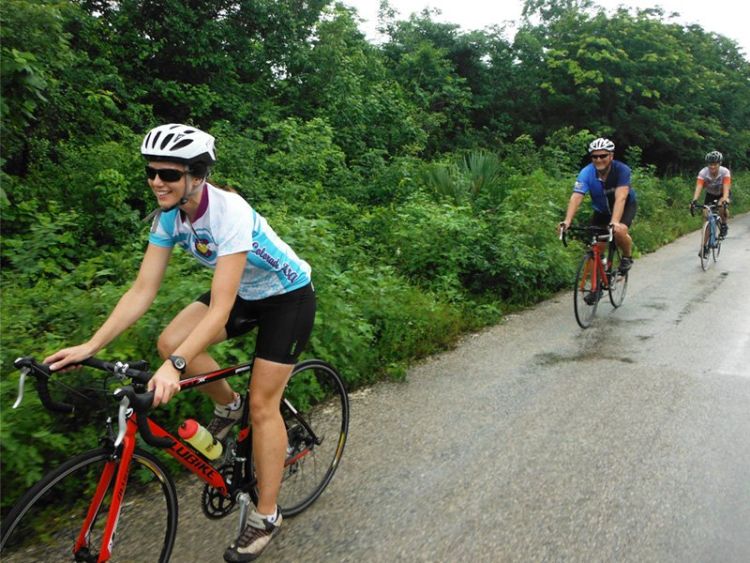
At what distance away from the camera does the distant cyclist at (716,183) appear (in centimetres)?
1164

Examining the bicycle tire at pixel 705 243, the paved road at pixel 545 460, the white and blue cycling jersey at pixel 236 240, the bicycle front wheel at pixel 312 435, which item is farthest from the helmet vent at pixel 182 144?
the bicycle tire at pixel 705 243

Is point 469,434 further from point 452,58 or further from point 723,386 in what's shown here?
point 452,58

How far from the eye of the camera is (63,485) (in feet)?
7.68

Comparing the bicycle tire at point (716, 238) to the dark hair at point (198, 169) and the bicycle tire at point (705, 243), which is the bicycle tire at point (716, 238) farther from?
the dark hair at point (198, 169)

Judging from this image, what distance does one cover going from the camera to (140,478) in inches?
107

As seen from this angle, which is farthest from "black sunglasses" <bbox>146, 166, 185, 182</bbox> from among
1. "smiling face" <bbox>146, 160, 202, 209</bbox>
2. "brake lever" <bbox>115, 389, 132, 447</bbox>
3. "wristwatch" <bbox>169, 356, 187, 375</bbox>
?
"brake lever" <bbox>115, 389, 132, 447</bbox>

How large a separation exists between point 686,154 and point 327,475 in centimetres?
2432

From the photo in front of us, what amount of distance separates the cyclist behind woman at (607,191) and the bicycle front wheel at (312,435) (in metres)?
4.48

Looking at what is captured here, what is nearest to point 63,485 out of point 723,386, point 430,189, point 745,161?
point 723,386

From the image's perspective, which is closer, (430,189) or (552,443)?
(552,443)

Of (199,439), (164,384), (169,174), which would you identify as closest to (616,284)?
(199,439)

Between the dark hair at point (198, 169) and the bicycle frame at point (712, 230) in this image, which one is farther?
the bicycle frame at point (712, 230)

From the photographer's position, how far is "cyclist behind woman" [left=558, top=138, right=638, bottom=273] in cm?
730

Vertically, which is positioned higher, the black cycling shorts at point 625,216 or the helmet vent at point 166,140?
the helmet vent at point 166,140
